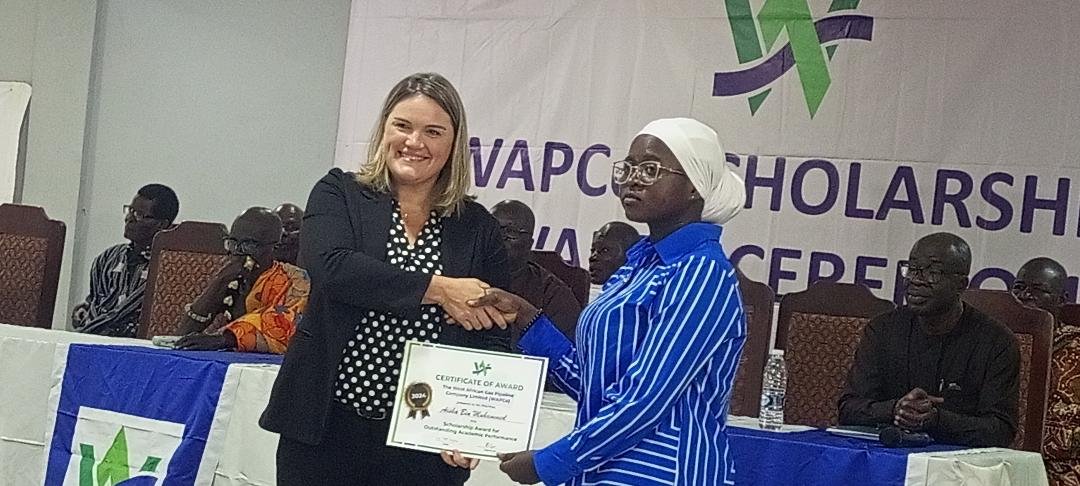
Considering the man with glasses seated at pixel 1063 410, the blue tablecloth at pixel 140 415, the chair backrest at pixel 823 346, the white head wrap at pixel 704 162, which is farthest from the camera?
the chair backrest at pixel 823 346

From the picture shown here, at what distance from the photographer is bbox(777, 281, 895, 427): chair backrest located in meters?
4.88

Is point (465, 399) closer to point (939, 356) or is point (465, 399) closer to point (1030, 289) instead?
point (939, 356)

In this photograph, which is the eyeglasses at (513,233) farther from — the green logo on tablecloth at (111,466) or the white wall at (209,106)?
the white wall at (209,106)

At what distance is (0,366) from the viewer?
482 cm

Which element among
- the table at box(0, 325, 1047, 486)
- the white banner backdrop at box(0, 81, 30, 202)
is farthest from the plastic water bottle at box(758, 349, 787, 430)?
the white banner backdrop at box(0, 81, 30, 202)

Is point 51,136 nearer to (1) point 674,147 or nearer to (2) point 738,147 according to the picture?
(2) point 738,147

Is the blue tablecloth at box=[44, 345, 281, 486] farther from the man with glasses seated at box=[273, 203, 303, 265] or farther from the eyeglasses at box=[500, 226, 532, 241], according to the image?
the eyeglasses at box=[500, 226, 532, 241]

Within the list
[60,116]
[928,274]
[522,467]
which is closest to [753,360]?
[928,274]

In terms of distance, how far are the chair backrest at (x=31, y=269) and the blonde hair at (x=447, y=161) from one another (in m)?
3.74

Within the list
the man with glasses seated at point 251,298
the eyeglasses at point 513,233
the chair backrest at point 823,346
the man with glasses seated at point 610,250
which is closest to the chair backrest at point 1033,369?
the chair backrest at point 823,346

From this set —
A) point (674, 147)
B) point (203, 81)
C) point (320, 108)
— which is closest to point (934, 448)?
point (674, 147)

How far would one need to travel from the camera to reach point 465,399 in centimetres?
246

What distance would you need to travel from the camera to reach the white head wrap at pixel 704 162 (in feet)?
7.54

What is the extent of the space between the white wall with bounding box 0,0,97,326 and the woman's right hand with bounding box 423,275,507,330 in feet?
21.6
